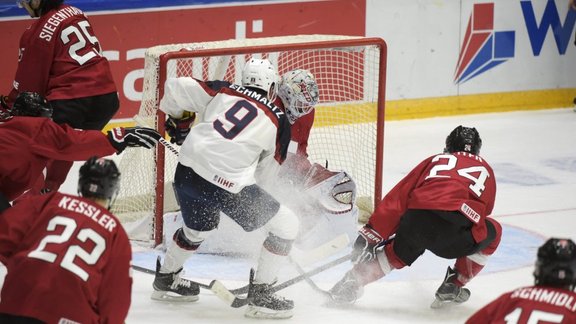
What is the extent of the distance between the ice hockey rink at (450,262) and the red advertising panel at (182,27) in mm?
879

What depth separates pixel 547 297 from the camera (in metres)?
3.29

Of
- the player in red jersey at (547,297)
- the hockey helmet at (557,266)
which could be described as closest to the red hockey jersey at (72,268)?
the player in red jersey at (547,297)

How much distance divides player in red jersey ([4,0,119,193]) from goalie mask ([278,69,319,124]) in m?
0.91

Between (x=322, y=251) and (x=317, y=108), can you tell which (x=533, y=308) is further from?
(x=317, y=108)

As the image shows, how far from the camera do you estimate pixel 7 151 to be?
15.8 ft

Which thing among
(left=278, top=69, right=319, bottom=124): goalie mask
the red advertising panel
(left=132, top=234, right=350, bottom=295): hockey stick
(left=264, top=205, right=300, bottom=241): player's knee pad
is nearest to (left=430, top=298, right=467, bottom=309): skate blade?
(left=132, top=234, right=350, bottom=295): hockey stick

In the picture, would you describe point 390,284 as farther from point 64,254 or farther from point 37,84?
point 64,254

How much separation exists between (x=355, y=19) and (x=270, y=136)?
12.9 feet

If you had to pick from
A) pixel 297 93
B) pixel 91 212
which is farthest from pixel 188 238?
pixel 91 212

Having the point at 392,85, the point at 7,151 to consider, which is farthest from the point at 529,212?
the point at 7,151

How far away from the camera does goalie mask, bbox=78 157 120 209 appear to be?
362 centimetres

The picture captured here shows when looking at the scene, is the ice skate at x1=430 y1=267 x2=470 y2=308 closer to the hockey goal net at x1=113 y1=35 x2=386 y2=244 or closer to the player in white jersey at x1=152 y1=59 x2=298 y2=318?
the player in white jersey at x1=152 y1=59 x2=298 y2=318

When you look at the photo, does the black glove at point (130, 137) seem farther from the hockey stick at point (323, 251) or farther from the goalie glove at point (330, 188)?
the goalie glove at point (330, 188)

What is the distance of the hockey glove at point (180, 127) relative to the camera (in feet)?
17.6
